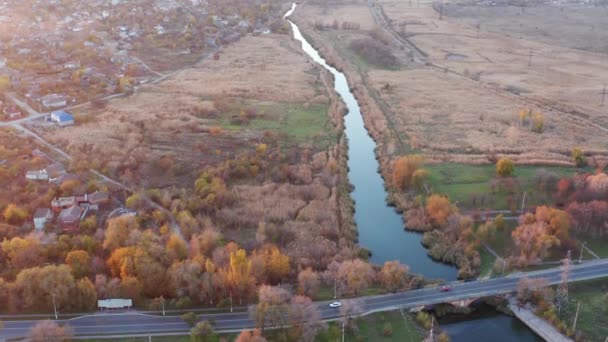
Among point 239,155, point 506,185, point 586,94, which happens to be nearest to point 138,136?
point 239,155

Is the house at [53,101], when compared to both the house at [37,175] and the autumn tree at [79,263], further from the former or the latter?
the autumn tree at [79,263]

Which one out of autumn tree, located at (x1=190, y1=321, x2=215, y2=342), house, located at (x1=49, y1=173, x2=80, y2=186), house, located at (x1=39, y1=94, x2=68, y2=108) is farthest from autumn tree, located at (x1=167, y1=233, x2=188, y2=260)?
house, located at (x1=39, y1=94, x2=68, y2=108)

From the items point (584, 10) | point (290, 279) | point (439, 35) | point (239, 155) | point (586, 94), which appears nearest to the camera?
point (290, 279)

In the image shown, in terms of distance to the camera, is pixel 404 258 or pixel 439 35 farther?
pixel 439 35

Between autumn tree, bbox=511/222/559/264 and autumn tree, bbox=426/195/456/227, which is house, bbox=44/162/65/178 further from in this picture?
autumn tree, bbox=511/222/559/264

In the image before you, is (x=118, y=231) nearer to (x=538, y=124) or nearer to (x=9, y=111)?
(x=9, y=111)

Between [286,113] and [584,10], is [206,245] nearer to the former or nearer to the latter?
[286,113]

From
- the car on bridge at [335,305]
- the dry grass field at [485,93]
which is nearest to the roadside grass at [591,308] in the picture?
the car on bridge at [335,305]
